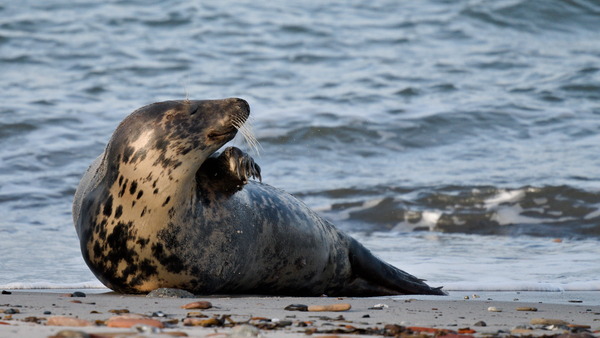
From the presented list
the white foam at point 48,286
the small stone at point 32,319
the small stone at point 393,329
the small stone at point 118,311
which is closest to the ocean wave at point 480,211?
the white foam at point 48,286

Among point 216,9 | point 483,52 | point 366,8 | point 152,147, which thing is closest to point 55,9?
point 216,9

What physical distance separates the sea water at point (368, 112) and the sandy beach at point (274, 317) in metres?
1.19

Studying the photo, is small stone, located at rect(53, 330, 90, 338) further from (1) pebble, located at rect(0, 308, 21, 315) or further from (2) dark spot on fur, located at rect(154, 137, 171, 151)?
(2) dark spot on fur, located at rect(154, 137, 171, 151)

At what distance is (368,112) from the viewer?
12.6 m

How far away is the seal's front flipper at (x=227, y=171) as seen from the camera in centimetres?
480

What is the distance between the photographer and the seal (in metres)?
4.68

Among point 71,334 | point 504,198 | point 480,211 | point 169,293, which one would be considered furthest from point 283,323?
point 504,198

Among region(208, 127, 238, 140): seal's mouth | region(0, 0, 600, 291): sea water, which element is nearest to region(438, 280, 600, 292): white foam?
region(0, 0, 600, 291): sea water

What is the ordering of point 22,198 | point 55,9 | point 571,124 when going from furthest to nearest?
point 55,9
point 571,124
point 22,198

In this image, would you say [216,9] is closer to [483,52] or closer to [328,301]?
[483,52]

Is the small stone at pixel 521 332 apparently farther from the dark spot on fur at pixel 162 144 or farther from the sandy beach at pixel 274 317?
the dark spot on fur at pixel 162 144

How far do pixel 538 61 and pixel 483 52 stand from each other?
93 centimetres

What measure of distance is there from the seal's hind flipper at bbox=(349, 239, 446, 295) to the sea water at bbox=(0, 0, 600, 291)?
1.03 ft

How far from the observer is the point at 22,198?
29.5ft
